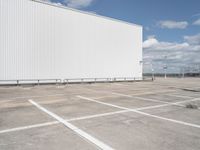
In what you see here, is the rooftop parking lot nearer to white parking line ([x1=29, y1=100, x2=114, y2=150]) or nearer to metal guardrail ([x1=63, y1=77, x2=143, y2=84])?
white parking line ([x1=29, y1=100, x2=114, y2=150])

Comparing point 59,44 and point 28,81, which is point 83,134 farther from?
point 59,44

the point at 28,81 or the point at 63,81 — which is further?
the point at 63,81

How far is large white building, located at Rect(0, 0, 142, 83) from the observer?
21203mm

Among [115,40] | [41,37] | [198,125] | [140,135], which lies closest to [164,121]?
[198,125]

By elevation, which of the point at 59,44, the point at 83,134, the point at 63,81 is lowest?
the point at 83,134

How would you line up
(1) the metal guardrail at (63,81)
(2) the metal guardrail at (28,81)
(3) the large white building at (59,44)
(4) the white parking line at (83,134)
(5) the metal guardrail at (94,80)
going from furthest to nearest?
(5) the metal guardrail at (94,80) < (3) the large white building at (59,44) < (1) the metal guardrail at (63,81) < (2) the metal guardrail at (28,81) < (4) the white parking line at (83,134)

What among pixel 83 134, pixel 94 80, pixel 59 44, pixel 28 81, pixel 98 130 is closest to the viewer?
pixel 83 134

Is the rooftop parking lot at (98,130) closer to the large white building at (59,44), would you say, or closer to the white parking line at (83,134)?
the white parking line at (83,134)

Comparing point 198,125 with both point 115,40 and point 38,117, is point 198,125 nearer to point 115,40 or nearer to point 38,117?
point 38,117

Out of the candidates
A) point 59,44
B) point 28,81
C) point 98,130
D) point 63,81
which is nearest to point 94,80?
point 63,81

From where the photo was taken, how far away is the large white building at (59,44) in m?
21.2

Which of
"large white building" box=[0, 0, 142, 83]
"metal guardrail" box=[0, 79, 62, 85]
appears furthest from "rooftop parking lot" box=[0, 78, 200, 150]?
"large white building" box=[0, 0, 142, 83]

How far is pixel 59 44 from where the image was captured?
24359mm

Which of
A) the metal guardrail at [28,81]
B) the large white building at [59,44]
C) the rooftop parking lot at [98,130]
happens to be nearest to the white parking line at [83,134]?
the rooftop parking lot at [98,130]
